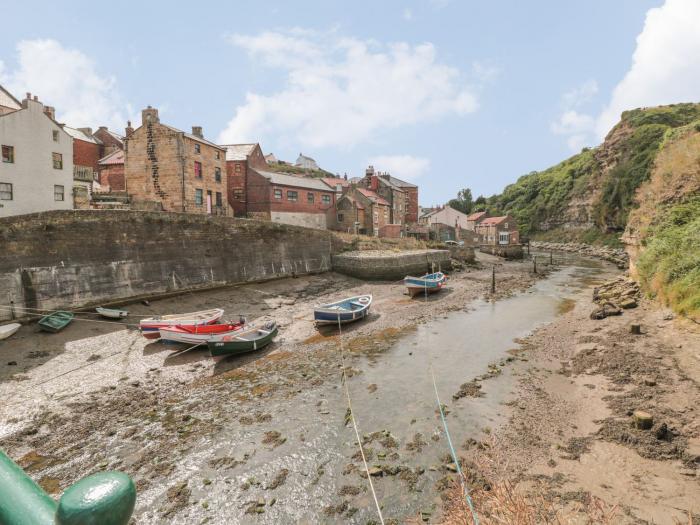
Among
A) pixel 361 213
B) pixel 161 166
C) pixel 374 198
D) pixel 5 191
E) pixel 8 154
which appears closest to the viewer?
pixel 5 191

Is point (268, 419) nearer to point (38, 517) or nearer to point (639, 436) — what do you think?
point (639, 436)

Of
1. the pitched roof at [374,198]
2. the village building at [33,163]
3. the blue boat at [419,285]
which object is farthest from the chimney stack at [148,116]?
the pitched roof at [374,198]

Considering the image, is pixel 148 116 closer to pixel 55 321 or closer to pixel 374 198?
pixel 55 321

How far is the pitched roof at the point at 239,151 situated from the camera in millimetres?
45312

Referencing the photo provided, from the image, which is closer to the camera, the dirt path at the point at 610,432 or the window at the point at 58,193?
the dirt path at the point at 610,432

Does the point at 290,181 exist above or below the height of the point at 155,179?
above

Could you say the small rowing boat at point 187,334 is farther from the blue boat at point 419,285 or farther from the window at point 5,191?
the blue boat at point 419,285

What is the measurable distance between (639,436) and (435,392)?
5836mm

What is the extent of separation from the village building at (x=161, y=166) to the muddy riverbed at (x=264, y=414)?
14.5 metres

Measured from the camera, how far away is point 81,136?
48781 mm

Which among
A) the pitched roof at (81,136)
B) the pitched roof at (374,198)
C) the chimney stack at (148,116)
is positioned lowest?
the pitched roof at (374,198)

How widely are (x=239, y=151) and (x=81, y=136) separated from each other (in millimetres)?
21027

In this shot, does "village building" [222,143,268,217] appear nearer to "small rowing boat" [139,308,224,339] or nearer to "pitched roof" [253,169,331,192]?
"pitched roof" [253,169,331,192]

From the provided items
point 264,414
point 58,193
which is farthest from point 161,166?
point 264,414
